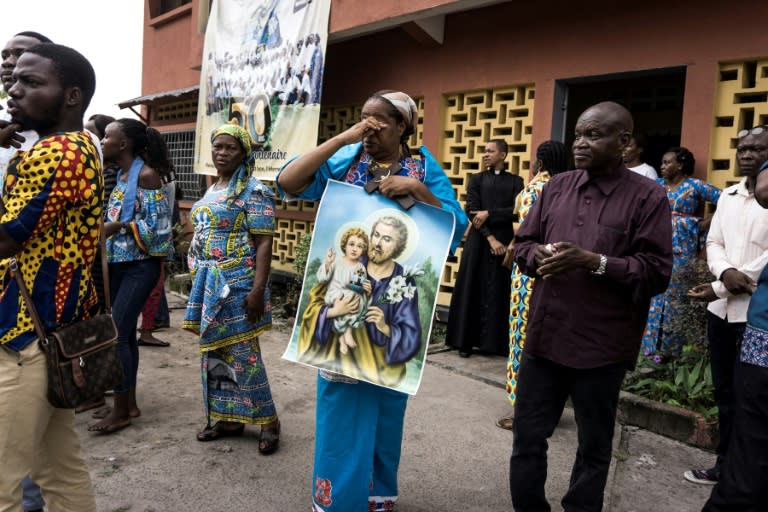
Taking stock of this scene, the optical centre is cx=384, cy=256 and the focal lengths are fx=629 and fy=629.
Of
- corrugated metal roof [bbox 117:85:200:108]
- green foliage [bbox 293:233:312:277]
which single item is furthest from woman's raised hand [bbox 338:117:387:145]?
corrugated metal roof [bbox 117:85:200:108]

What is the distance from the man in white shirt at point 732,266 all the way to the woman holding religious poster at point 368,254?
4.91ft

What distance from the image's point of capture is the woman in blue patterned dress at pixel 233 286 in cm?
356

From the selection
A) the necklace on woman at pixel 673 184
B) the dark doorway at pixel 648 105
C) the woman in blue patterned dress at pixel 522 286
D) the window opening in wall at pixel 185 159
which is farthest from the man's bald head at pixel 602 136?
the window opening in wall at pixel 185 159

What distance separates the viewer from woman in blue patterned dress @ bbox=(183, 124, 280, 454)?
11.7ft

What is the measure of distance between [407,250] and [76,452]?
143 centimetres

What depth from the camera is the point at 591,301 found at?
2.47 meters

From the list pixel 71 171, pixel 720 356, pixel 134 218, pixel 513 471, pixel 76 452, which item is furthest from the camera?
pixel 134 218

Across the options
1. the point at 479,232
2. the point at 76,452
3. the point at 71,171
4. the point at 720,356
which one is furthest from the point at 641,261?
the point at 479,232

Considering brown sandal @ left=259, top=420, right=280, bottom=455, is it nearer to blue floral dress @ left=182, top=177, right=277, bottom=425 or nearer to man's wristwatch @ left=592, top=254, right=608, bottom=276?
blue floral dress @ left=182, top=177, right=277, bottom=425

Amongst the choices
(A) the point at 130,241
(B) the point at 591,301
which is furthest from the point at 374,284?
(A) the point at 130,241

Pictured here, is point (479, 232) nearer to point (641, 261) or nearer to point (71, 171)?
point (641, 261)

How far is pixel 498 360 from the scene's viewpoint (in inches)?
230

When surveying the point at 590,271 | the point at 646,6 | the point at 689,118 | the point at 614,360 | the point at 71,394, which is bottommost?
the point at 71,394

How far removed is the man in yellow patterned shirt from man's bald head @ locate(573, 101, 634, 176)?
183 cm
